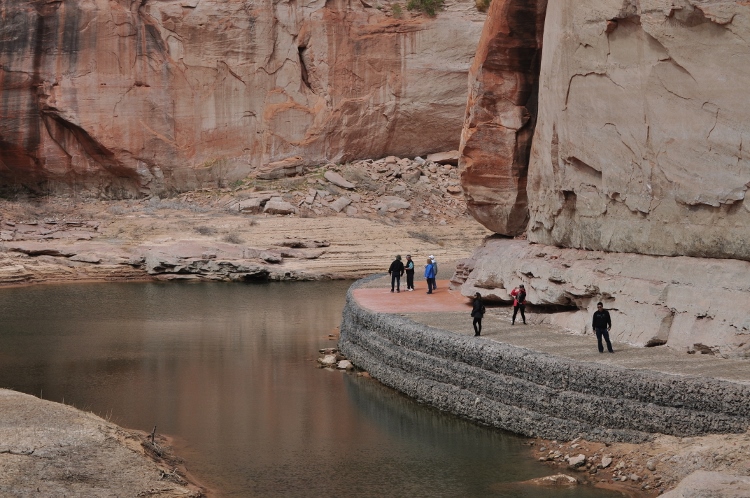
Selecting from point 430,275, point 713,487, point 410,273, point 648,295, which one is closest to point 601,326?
point 648,295

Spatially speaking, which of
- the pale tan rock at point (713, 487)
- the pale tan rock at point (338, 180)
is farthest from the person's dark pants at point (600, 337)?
the pale tan rock at point (338, 180)

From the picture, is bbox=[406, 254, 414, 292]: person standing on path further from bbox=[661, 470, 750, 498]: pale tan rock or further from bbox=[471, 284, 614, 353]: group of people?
bbox=[661, 470, 750, 498]: pale tan rock

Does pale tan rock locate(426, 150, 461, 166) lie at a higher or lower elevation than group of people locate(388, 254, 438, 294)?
higher

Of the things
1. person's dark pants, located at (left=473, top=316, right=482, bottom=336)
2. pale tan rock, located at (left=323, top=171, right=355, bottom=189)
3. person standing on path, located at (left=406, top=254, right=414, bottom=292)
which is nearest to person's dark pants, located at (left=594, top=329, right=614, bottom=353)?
person's dark pants, located at (left=473, top=316, right=482, bottom=336)

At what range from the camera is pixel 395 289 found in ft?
69.7

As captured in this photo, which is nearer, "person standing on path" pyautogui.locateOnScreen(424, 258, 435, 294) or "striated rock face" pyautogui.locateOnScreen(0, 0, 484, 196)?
"person standing on path" pyautogui.locateOnScreen(424, 258, 435, 294)

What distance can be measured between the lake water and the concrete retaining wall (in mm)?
342

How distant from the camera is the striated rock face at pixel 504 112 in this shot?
18.3 metres

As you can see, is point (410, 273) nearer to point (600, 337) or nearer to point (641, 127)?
point (641, 127)

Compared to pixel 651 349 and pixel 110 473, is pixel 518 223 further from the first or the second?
pixel 110 473

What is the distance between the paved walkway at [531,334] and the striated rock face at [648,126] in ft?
4.71

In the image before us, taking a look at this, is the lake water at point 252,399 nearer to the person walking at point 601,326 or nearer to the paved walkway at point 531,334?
the paved walkway at point 531,334

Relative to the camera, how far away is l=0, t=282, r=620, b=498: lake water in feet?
36.8

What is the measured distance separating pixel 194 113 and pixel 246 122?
6.67ft
